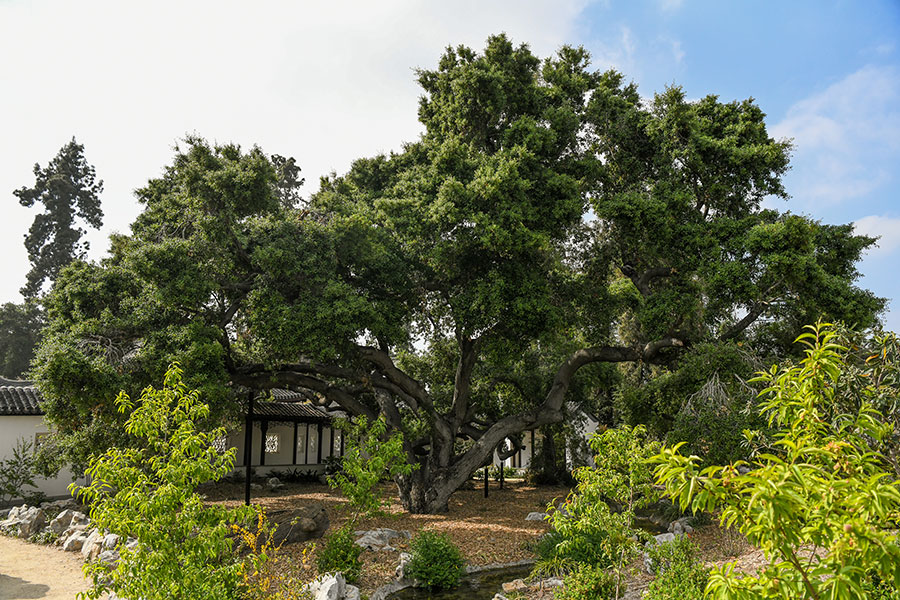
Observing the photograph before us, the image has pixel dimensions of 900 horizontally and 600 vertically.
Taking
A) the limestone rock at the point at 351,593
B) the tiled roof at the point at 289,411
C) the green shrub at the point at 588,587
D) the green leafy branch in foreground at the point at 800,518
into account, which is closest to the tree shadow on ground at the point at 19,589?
the limestone rock at the point at 351,593

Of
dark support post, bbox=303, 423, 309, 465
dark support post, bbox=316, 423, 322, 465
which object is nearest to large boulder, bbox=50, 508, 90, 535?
dark support post, bbox=303, 423, 309, 465

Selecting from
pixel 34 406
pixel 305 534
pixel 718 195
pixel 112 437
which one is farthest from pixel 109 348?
pixel 718 195

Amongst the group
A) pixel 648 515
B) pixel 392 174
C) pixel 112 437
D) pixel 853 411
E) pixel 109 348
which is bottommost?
pixel 648 515

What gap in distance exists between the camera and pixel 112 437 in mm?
13398

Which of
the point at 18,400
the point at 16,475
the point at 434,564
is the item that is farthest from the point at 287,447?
the point at 434,564

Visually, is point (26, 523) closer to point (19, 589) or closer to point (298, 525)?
point (19, 589)

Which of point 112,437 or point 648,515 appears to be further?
point 648,515

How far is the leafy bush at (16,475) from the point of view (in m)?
15.8

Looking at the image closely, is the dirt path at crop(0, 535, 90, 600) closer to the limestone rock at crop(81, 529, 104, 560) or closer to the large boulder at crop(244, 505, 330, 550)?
the limestone rock at crop(81, 529, 104, 560)

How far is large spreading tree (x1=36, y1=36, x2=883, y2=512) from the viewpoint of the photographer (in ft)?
43.6

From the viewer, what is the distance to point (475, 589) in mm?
10141

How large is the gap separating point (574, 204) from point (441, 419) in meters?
7.75

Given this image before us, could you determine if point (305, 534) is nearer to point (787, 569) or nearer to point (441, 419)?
point (441, 419)

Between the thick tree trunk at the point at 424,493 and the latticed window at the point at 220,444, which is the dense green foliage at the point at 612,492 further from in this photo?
the thick tree trunk at the point at 424,493
